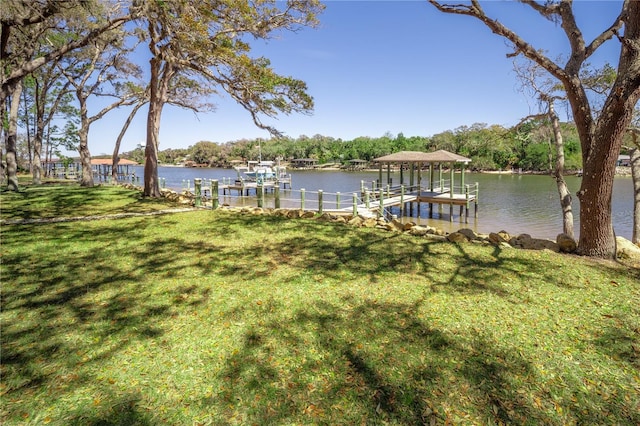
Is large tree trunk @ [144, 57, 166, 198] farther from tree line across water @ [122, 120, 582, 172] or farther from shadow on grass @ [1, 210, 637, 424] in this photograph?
tree line across water @ [122, 120, 582, 172]

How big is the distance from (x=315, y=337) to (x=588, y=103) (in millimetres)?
7001

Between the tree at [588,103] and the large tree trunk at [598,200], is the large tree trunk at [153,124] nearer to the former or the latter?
the tree at [588,103]

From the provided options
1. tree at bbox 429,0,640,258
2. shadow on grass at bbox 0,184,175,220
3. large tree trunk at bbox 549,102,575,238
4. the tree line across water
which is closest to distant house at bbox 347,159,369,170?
the tree line across water

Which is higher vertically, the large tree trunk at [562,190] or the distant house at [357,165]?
the distant house at [357,165]

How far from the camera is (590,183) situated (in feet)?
21.6

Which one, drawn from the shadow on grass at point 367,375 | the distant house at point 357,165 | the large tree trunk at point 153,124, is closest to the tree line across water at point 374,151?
the distant house at point 357,165

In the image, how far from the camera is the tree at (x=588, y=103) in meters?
5.97

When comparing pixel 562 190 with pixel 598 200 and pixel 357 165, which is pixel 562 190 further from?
pixel 357 165

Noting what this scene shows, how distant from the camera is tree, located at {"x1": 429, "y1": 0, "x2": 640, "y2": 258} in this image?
5.97 m

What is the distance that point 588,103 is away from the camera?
668 cm

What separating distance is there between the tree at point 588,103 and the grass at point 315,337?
0.82m

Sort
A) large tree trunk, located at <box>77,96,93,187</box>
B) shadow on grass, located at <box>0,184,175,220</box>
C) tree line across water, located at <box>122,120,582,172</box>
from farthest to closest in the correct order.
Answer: tree line across water, located at <box>122,120,582,172</box> → large tree trunk, located at <box>77,96,93,187</box> → shadow on grass, located at <box>0,184,175,220</box>

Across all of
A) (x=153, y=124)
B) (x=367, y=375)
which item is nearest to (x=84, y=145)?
(x=153, y=124)

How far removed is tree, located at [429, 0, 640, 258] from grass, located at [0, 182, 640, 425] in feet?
2.69
